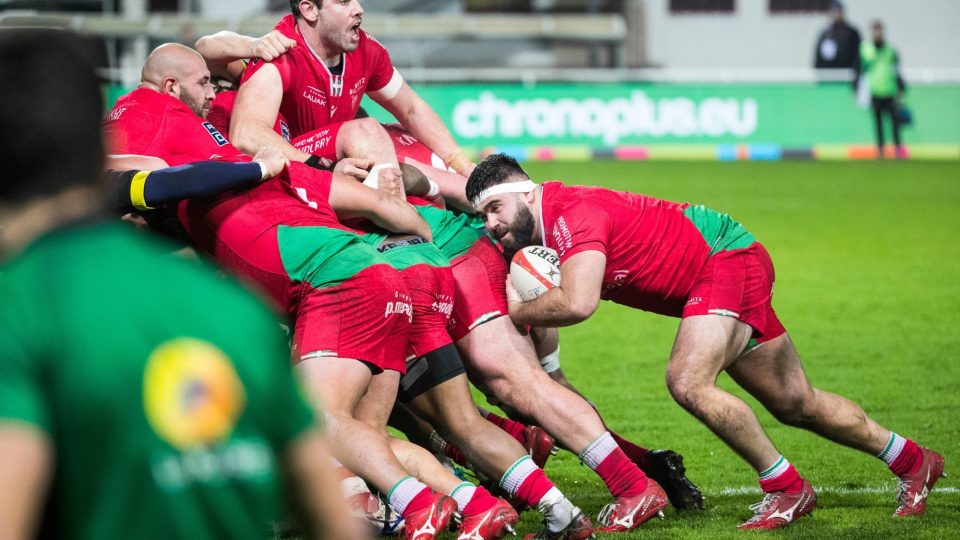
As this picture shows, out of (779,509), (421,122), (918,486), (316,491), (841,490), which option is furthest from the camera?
(421,122)

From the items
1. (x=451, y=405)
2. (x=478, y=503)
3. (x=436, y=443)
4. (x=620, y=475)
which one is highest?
(x=451, y=405)

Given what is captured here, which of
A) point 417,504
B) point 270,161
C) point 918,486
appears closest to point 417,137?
point 270,161

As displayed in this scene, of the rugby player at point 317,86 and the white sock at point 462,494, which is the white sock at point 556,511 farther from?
the rugby player at point 317,86

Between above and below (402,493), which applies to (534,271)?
above

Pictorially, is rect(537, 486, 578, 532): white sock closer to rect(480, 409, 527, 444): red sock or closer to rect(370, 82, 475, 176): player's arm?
rect(480, 409, 527, 444): red sock

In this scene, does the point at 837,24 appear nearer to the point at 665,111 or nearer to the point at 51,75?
the point at 665,111

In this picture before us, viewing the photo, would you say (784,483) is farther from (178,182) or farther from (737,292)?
(178,182)

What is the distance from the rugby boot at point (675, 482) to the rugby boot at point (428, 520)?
4.63ft

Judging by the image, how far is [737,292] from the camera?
6043 mm

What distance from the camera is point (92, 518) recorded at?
1.90 metres

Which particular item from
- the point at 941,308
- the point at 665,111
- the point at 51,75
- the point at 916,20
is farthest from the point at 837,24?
the point at 51,75

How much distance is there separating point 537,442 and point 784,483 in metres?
1.29

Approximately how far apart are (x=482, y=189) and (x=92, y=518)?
4350 mm

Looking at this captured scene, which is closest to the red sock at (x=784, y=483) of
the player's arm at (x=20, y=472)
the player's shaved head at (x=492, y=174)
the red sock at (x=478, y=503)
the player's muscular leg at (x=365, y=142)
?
the red sock at (x=478, y=503)
